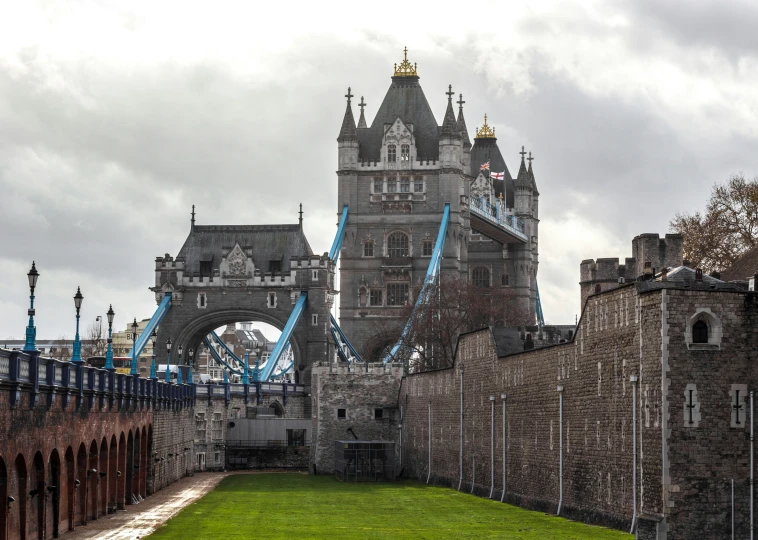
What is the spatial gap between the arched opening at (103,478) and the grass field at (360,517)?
234 cm

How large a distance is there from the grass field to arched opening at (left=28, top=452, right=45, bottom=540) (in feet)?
11.1

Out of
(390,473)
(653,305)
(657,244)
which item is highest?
(657,244)

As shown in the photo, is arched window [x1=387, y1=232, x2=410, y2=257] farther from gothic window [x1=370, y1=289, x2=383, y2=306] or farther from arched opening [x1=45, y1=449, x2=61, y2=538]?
arched opening [x1=45, y1=449, x2=61, y2=538]

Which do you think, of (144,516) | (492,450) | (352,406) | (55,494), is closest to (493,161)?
(352,406)

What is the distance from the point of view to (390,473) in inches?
2970

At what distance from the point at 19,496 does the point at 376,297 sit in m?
93.6

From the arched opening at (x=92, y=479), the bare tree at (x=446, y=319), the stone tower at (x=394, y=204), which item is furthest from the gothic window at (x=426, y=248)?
the arched opening at (x=92, y=479)

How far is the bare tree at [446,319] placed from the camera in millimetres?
105875

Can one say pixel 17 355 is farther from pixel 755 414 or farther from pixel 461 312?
pixel 461 312

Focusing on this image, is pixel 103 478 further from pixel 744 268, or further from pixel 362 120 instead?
pixel 362 120

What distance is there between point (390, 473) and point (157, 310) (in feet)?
165

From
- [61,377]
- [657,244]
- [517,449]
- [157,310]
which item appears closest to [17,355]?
[61,377]

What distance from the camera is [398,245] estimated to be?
425 feet

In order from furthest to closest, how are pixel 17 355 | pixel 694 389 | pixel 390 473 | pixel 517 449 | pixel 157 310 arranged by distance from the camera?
pixel 157 310 < pixel 390 473 < pixel 517 449 < pixel 694 389 < pixel 17 355
